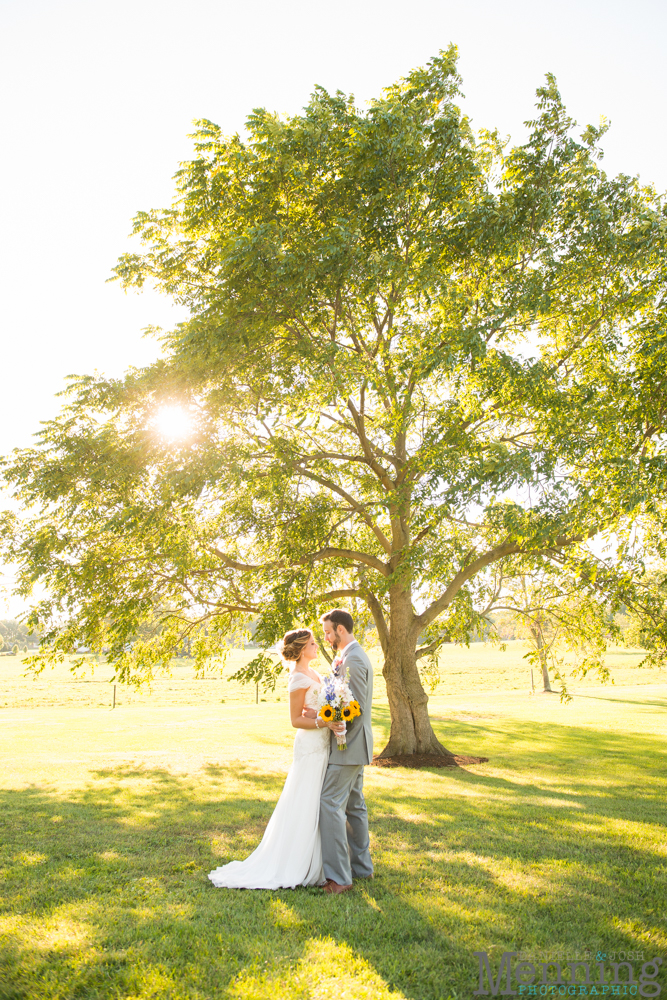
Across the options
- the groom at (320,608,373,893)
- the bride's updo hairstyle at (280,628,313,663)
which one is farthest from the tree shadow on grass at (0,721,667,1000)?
the bride's updo hairstyle at (280,628,313,663)

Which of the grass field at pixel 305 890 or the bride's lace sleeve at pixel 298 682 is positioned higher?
the bride's lace sleeve at pixel 298 682

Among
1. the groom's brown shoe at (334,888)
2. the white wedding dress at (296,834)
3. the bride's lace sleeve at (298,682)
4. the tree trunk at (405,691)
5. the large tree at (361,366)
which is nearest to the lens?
the groom's brown shoe at (334,888)

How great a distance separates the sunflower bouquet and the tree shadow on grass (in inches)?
56.3

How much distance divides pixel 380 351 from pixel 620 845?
9681 mm

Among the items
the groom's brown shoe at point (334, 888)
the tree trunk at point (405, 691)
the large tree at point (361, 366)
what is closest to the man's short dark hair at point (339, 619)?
the groom's brown shoe at point (334, 888)

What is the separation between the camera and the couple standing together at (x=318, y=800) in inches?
225

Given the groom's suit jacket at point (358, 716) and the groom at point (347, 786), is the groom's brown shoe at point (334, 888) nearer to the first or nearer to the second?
the groom at point (347, 786)

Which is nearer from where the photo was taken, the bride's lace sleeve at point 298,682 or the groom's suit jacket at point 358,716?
the groom's suit jacket at point 358,716

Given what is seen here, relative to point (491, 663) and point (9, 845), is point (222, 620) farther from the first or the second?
point (491, 663)

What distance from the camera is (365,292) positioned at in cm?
1105

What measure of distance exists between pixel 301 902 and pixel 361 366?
853 centimetres

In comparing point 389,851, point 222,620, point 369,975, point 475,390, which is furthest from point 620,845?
point 222,620

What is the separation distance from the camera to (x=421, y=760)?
14625mm

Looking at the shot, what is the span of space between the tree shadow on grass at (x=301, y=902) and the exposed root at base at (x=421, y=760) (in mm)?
5051
